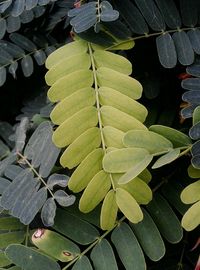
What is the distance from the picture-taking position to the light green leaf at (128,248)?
86 centimetres

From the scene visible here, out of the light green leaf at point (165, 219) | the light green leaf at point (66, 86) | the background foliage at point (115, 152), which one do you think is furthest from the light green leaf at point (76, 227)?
the light green leaf at point (66, 86)

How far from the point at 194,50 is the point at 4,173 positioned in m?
0.44

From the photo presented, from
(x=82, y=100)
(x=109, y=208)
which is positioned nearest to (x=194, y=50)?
(x=82, y=100)

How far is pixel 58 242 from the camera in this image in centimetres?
91

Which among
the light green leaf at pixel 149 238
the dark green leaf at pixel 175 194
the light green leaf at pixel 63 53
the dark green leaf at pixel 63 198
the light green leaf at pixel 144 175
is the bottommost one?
the dark green leaf at pixel 175 194

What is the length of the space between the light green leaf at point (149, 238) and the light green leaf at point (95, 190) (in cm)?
10

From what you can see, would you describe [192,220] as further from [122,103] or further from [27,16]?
[27,16]

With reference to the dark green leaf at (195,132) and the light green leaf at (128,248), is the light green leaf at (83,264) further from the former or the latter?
the dark green leaf at (195,132)

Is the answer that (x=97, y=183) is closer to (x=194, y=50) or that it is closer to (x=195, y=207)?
(x=195, y=207)

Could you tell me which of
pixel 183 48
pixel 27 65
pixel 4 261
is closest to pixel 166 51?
pixel 183 48

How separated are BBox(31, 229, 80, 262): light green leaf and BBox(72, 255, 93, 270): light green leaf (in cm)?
1

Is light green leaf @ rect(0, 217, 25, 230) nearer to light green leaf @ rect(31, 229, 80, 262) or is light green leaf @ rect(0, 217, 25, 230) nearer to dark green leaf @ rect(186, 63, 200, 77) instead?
light green leaf @ rect(31, 229, 80, 262)

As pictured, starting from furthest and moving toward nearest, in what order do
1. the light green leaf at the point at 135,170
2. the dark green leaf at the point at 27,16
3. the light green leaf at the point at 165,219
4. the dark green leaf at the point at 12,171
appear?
the dark green leaf at the point at 27,16, the dark green leaf at the point at 12,171, the light green leaf at the point at 165,219, the light green leaf at the point at 135,170

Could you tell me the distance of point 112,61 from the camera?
0.95m
